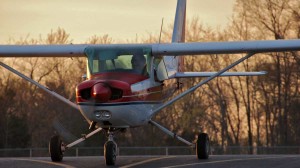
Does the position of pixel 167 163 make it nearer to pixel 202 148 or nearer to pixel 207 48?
pixel 202 148

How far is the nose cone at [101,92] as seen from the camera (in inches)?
665

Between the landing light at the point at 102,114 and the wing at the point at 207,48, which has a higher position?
the wing at the point at 207,48

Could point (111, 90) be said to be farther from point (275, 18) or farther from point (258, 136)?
point (258, 136)

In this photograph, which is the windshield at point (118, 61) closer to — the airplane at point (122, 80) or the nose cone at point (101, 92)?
the airplane at point (122, 80)

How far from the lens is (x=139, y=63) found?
62.1 ft

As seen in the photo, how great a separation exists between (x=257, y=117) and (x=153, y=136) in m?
8.37

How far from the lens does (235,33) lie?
58.1 metres

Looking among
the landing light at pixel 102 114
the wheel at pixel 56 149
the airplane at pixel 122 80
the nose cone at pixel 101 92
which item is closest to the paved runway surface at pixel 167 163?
the wheel at pixel 56 149

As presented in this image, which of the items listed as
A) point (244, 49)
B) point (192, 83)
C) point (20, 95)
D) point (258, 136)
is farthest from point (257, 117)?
point (244, 49)

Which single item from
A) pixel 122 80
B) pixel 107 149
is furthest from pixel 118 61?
pixel 107 149

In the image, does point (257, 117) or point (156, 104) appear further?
point (257, 117)

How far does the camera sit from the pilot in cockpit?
18.7 m

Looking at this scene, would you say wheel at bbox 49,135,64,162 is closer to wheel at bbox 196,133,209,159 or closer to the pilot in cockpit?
the pilot in cockpit

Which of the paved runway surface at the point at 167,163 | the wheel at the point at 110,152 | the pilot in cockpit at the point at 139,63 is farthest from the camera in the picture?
the pilot in cockpit at the point at 139,63
